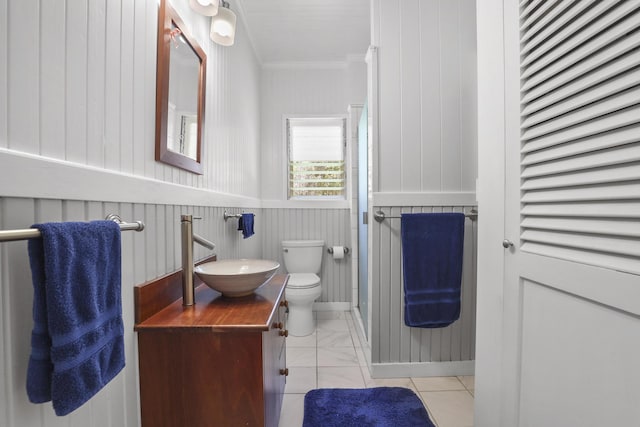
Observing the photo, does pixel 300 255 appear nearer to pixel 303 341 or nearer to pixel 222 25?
pixel 303 341

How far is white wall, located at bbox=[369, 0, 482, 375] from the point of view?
5.62ft

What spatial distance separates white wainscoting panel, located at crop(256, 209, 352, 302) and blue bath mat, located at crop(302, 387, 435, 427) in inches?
50.9

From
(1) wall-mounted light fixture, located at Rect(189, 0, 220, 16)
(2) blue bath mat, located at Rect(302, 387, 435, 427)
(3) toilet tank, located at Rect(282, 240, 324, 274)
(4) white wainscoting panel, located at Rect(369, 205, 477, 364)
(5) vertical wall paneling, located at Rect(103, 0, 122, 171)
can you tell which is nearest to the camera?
(5) vertical wall paneling, located at Rect(103, 0, 122, 171)

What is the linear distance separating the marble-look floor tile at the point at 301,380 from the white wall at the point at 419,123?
0.41 m

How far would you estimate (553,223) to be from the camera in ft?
2.39

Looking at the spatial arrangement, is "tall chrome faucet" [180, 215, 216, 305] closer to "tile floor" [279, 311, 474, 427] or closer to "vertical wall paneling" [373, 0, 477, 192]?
"tile floor" [279, 311, 474, 427]

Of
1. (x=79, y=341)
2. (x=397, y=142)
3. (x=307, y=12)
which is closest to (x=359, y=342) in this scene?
(x=397, y=142)

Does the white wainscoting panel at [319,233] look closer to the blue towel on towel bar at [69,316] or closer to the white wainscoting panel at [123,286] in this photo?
the white wainscoting panel at [123,286]

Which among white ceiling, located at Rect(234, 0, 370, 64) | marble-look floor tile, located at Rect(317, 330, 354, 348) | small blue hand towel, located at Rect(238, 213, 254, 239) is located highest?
white ceiling, located at Rect(234, 0, 370, 64)

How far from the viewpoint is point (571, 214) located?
2.22 feet

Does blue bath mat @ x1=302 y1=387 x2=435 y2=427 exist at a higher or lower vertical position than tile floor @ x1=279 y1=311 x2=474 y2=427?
higher

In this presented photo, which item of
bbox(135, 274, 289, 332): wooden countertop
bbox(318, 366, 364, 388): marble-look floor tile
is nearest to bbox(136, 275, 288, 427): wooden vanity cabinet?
bbox(135, 274, 289, 332): wooden countertop

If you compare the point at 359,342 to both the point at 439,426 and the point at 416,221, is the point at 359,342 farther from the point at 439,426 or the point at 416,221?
the point at 416,221

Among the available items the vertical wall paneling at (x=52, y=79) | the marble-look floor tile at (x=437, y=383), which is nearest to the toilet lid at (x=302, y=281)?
the marble-look floor tile at (x=437, y=383)
